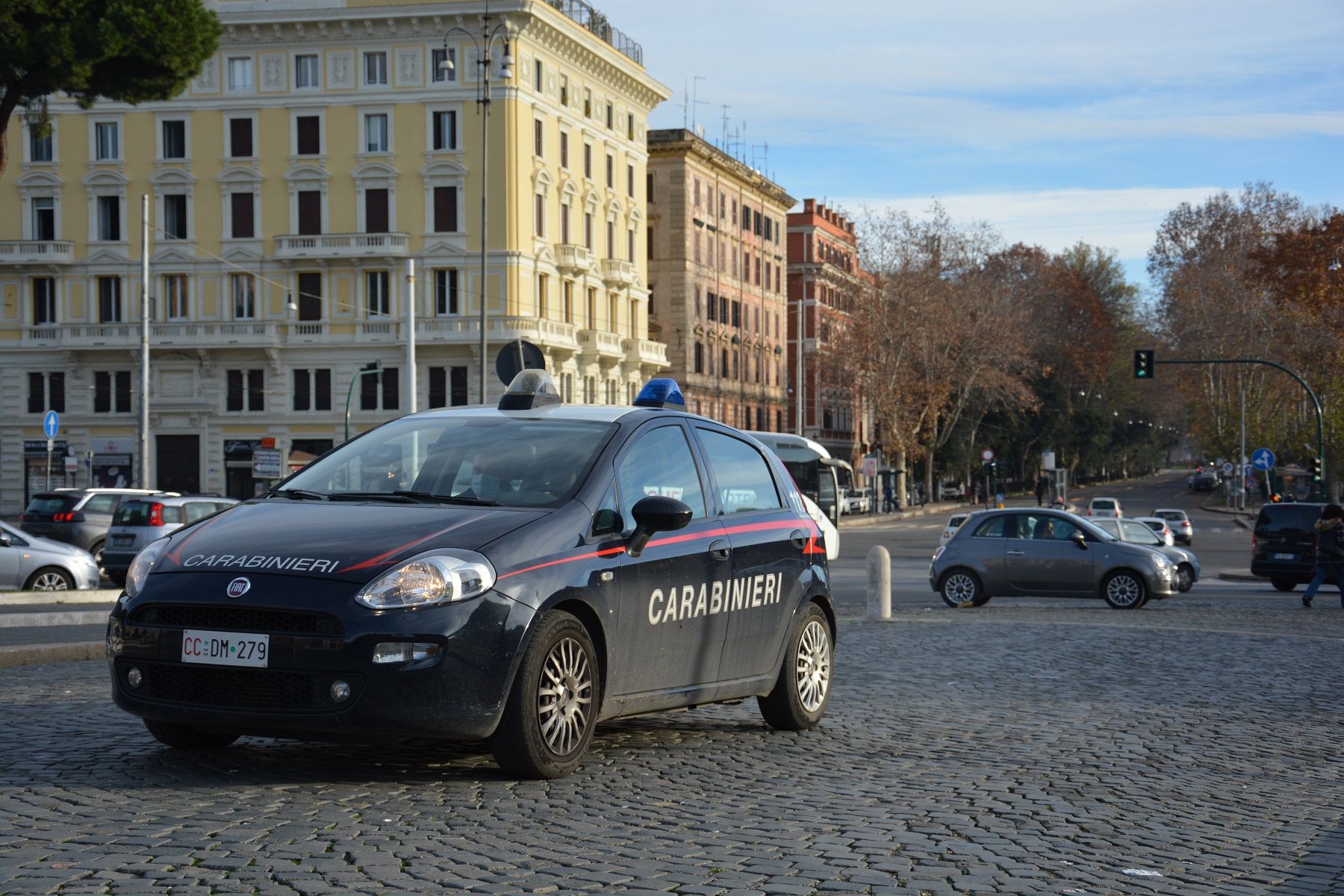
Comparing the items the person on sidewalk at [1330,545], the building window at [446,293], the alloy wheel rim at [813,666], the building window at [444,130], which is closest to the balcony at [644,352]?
the building window at [446,293]

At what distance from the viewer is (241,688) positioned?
668 cm

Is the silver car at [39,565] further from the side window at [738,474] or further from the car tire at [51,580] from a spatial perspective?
the side window at [738,474]

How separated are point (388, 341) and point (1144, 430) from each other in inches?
2686

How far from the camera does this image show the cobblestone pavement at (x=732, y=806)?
5.43m

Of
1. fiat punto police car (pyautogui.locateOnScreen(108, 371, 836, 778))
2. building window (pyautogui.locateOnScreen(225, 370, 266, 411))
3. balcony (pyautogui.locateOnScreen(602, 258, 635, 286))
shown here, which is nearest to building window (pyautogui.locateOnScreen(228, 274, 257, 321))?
building window (pyautogui.locateOnScreen(225, 370, 266, 411))

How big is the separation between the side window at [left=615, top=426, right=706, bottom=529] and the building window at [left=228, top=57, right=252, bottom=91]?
6481 cm

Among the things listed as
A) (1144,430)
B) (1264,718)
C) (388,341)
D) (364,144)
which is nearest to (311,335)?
(388,341)

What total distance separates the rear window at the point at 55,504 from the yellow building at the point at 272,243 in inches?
1395

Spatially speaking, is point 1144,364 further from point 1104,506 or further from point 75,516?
point 75,516

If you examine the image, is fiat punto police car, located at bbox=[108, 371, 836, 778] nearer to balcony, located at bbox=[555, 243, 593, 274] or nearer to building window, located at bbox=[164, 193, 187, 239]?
balcony, located at bbox=[555, 243, 593, 274]

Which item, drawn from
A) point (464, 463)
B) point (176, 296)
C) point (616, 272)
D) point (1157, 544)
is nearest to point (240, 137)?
point (176, 296)

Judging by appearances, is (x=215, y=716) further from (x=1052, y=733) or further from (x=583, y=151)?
(x=583, y=151)

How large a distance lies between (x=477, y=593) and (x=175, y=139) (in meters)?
67.7

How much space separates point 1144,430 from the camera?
A: 4751 inches
